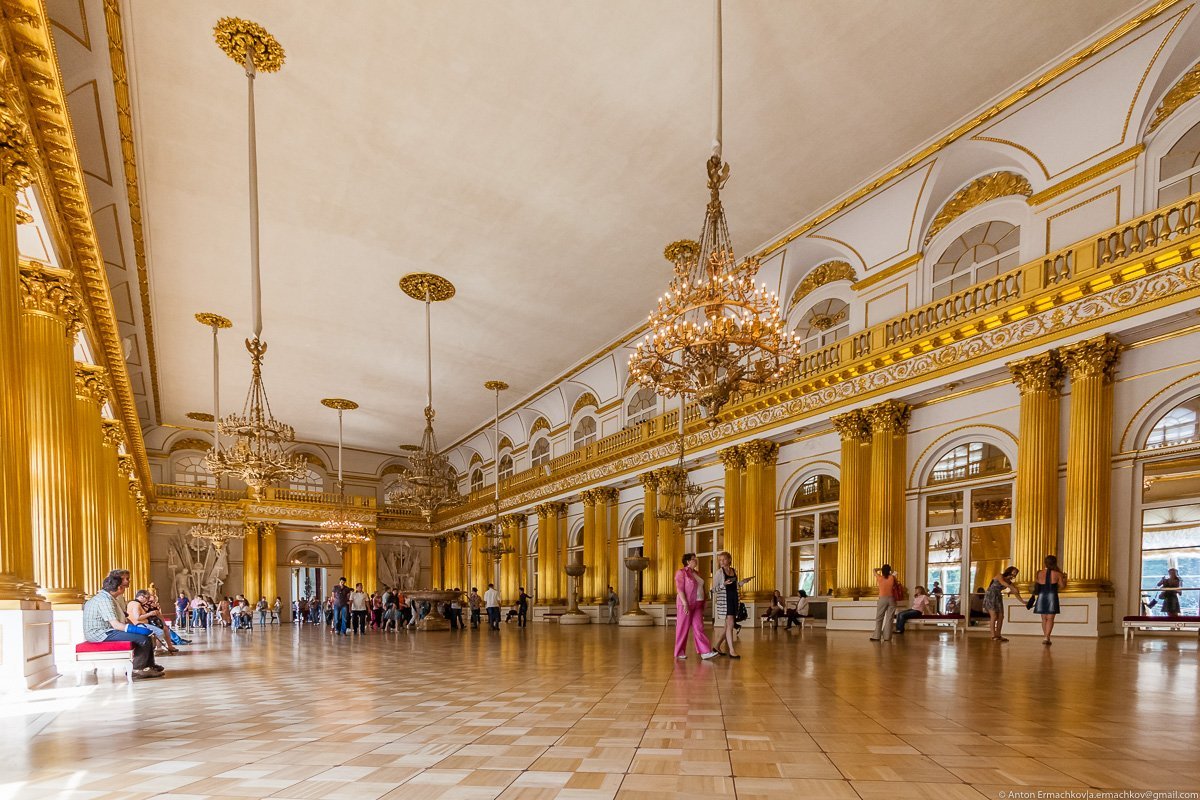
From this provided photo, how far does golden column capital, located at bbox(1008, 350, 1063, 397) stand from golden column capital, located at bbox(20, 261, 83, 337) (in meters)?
12.4

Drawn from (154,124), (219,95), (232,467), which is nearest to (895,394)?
(232,467)

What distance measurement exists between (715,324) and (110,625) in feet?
22.7

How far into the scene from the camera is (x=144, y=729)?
428 cm

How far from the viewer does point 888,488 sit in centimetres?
1182

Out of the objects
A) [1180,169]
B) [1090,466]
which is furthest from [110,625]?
[1180,169]

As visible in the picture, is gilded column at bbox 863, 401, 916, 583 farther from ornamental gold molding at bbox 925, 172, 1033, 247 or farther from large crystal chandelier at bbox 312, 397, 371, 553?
large crystal chandelier at bbox 312, 397, 371, 553

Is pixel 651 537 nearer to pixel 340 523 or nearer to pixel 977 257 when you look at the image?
pixel 340 523

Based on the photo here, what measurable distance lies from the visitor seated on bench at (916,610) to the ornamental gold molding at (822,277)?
5.59 m

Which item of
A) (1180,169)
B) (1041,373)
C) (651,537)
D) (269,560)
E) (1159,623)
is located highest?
(1180,169)

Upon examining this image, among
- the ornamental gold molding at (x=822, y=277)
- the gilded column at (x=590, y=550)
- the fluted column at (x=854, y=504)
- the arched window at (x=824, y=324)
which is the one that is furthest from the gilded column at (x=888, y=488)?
the gilded column at (x=590, y=550)

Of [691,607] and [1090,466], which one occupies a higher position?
[1090,466]

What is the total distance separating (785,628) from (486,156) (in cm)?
1030

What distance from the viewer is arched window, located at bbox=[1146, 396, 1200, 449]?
851 cm

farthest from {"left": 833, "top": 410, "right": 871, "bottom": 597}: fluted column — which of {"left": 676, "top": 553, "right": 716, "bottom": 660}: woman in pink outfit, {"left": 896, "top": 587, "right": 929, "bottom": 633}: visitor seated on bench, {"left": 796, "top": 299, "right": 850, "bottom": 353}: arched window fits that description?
{"left": 676, "top": 553, "right": 716, "bottom": 660}: woman in pink outfit
